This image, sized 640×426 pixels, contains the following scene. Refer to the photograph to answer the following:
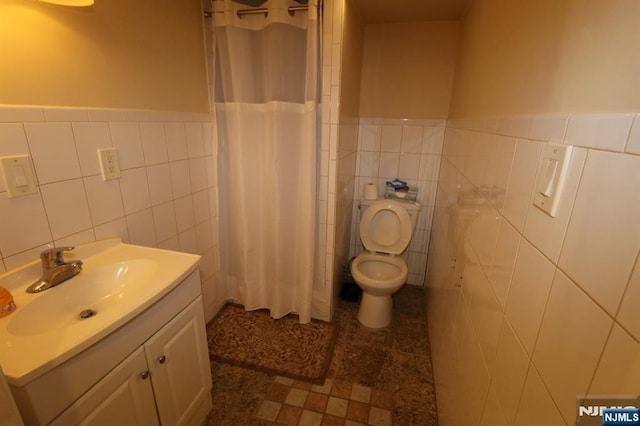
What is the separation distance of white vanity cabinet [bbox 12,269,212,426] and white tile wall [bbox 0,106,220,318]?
0.49 meters

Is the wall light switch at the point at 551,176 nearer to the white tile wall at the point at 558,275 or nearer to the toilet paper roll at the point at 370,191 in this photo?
the white tile wall at the point at 558,275

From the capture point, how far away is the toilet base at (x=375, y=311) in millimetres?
2086

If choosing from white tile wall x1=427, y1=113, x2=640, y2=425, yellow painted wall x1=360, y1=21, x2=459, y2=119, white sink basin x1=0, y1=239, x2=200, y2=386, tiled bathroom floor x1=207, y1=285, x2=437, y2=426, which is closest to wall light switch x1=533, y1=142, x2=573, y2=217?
white tile wall x1=427, y1=113, x2=640, y2=425

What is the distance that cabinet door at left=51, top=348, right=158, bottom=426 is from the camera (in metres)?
0.80

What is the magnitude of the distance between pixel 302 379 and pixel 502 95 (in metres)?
1.73

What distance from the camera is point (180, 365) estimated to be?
47.3 inches

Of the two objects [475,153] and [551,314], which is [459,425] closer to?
[551,314]

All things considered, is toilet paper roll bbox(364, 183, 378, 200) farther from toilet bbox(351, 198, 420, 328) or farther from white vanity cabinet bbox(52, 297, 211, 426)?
white vanity cabinet bbox(52, 297, 211, 426)

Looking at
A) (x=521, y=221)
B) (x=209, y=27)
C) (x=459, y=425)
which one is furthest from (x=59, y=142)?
(x=459, y=425)

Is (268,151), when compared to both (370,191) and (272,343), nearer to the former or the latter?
(370,191)

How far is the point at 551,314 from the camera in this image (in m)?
0.58

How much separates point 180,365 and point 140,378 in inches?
8.8

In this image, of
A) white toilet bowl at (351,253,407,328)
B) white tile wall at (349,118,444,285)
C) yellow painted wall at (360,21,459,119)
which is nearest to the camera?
white toilet bowl at (351,253,407,328)

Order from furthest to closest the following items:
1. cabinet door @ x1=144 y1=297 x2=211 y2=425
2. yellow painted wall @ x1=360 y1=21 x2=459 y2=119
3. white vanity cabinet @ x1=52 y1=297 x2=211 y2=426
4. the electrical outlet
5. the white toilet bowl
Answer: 1. yellow painted wall @ x1=360 y1=21 x2=459 y2=119
2. the white toilet bowl
3. the electrical outlet
4. cabinet door @ x1=144 y1=297 x2=211 y2=425
5. white vanity cabinet @ x1=52 y1=297 x2=211 y2=426
